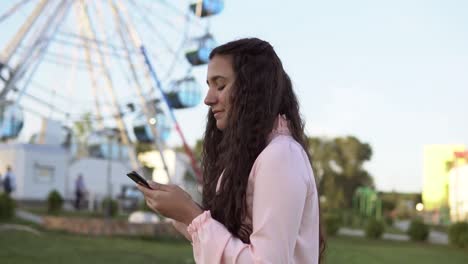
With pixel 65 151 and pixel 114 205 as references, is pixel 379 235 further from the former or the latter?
pixel 65 151

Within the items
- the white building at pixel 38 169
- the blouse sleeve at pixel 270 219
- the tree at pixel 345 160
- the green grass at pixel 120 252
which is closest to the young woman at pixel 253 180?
the blouse sleeve at pixel 270 219

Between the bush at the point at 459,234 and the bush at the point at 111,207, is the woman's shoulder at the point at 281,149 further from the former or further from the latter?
the bush at the point at 111,207

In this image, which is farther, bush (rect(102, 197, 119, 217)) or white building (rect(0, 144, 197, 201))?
white building (rect(0, 144, 197, 201))

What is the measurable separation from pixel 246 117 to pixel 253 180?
132 millimetres

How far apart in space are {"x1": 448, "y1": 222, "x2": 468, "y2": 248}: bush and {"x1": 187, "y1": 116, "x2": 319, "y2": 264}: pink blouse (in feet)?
59.4

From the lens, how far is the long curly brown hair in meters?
1.55

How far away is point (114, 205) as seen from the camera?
2330 cm

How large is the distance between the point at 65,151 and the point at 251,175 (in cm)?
3031

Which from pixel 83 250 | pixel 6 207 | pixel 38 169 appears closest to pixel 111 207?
pixel 6 207

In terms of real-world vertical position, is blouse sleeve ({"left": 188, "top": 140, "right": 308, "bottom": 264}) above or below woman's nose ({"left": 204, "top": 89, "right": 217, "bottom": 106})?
below

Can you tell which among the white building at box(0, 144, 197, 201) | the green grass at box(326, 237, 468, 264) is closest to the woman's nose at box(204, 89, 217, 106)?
the green grass at box(326, 237, 468, 264)

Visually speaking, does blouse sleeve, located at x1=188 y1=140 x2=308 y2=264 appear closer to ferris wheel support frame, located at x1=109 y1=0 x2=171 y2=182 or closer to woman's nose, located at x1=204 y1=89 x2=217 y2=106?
woman's nose, located at x1=204 y1=89 x2=217 y2=106

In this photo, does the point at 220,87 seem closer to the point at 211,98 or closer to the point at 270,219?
the point at 211,98

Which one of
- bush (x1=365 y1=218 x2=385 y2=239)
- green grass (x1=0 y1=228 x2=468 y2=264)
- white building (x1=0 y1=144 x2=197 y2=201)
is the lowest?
bush (x1=365 y1=218 x2=385 y2=239)
